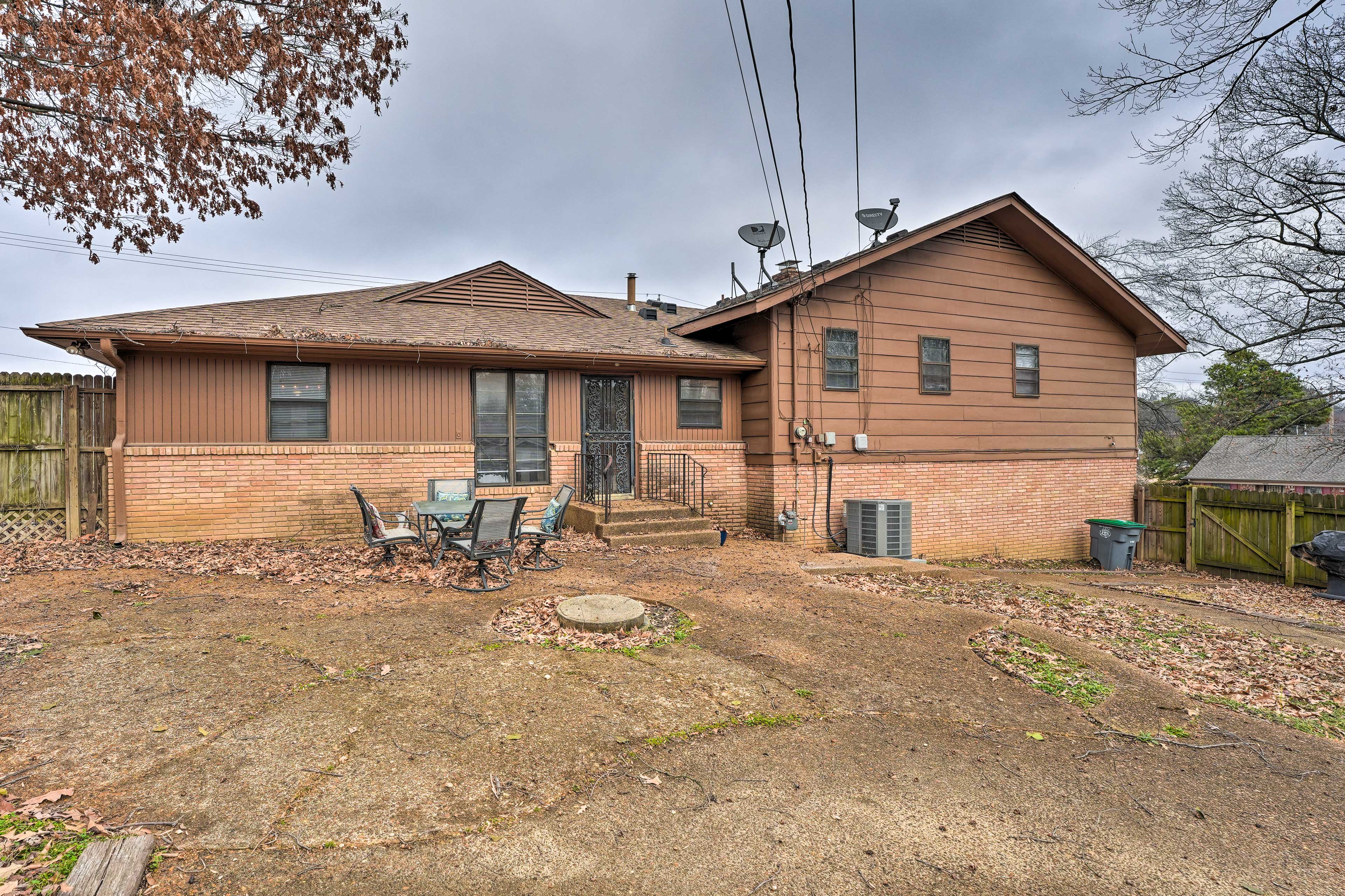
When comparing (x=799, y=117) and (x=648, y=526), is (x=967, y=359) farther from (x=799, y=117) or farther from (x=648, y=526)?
(x=799, y=117)

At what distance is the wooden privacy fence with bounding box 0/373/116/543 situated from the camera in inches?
351

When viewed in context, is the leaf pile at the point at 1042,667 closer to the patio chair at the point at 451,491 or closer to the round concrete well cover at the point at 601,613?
the round concrete well cover at the point at 601,613

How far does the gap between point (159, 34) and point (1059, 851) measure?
28.0 feet

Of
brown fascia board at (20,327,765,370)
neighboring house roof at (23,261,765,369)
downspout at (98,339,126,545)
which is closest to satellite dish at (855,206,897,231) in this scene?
neighboring house roof at (23,261,765,369)

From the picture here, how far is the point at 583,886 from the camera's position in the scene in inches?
95.7

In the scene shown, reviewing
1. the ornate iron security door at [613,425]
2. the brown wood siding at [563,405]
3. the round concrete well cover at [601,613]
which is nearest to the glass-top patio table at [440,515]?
the round concrete well cover at [601,613]

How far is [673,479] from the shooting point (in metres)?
11.8

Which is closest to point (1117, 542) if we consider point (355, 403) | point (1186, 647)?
point (1186, 647)

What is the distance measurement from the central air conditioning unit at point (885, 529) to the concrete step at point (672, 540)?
3013 millimetres

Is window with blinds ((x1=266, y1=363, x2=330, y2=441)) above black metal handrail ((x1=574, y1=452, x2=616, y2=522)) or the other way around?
above

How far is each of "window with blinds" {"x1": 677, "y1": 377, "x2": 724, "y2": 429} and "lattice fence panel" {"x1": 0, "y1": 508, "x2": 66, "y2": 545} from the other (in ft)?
31.4

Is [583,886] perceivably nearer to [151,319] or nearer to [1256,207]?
[151,319]

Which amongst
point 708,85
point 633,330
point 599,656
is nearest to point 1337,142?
point 708,85

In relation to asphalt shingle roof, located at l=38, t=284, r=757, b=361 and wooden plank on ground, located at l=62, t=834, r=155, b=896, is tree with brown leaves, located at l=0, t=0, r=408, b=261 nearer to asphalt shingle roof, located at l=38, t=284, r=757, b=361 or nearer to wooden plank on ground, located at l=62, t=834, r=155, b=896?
asphalt shingle roof, located at l=38, t=284, r=757, b=361
